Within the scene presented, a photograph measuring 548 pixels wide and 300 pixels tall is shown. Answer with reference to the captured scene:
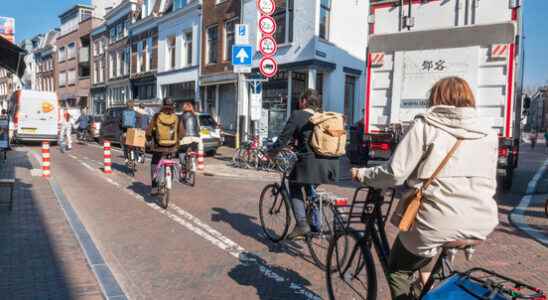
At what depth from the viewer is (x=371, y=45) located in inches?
341

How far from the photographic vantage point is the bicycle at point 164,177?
284 inches

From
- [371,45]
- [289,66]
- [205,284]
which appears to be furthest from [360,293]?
[289,66]

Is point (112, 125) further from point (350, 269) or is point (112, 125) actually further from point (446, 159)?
point (446, 159)

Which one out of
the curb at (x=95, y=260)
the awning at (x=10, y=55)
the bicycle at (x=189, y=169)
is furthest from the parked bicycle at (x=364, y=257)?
the awning at (x=10, y=55)

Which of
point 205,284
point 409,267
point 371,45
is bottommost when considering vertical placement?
point 205,284

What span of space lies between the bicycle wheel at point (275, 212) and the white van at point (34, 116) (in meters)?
16.4

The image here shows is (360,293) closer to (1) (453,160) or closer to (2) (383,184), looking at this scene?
(2) (383,184)

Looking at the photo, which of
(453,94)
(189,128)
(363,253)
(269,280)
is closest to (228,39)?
(189,128)

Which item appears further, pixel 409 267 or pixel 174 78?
pixel 174 78

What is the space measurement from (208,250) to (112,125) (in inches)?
640

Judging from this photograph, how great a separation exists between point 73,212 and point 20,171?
18.3 ft

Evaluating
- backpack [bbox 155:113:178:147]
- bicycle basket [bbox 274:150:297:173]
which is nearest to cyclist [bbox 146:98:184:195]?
backpack [bbox 155:113:178:147]

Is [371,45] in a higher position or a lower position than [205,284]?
higher

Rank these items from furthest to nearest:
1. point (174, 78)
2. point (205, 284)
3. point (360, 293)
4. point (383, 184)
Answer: point (174, 78) < point (205, 284) < point (360, 293) < point (383, 184)
